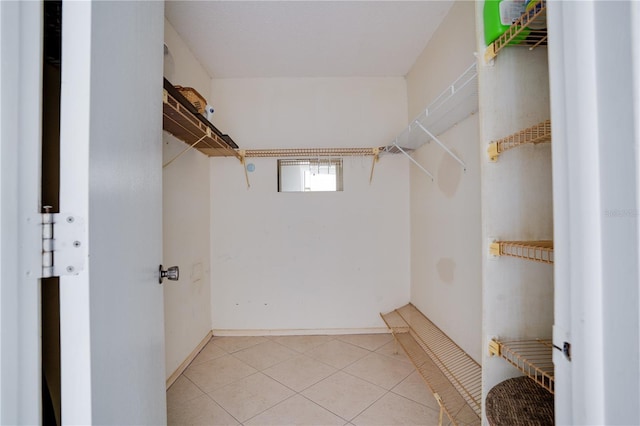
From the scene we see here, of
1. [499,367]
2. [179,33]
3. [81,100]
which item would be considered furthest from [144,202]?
[179,33]

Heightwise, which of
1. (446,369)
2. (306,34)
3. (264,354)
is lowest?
(264,354)

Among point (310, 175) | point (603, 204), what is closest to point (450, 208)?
point (310, 175)

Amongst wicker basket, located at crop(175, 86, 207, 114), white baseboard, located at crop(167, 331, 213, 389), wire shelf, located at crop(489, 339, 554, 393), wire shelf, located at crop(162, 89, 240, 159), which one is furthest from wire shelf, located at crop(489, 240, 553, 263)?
white baseboard, located at crop(167, 331, 213, 389)

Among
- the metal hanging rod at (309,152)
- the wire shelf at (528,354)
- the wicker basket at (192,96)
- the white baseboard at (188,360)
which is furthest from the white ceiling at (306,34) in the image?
the white baseboard at (188,360)

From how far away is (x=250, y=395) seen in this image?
168cm

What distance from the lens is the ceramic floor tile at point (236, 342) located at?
2.30 meters

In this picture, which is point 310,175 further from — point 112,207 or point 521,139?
point 112,207

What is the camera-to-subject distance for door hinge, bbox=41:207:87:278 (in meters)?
0.50

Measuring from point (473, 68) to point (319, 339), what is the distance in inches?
90.9

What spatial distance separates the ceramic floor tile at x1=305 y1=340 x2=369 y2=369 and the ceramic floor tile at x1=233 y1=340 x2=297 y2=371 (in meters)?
0.20

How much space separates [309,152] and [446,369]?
1.84 metres

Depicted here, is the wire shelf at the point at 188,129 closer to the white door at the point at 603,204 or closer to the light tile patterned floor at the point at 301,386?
the white door at the point at 603,204

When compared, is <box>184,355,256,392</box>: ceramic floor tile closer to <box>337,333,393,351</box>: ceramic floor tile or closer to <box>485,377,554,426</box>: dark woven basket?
<box>337,333,393,351</box>: ceramic floor tile

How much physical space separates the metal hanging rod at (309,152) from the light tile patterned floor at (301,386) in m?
1.69
